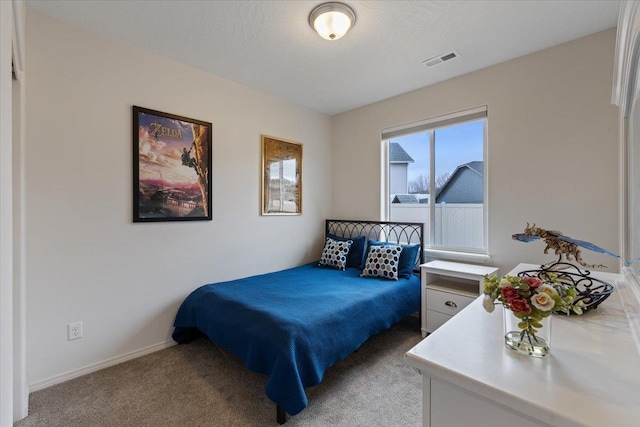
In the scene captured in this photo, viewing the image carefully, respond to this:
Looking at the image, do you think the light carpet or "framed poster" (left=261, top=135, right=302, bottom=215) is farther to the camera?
"framed poster" (left=261, top=135, right=302, bottom=215)

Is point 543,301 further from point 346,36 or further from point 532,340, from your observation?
point 346,36

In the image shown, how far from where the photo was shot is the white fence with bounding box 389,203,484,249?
2.81 m

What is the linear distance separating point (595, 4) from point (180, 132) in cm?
326

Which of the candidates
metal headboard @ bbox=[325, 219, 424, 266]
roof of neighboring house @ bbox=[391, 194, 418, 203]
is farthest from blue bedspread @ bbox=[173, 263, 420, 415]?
roof of neighboring house @ bbox=[391, 194, 418, 203]

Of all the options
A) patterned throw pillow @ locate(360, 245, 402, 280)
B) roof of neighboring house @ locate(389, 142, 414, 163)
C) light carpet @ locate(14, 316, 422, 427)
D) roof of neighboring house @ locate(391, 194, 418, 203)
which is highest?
roof of neighboring house @ locate(389, 142, 414, 163)

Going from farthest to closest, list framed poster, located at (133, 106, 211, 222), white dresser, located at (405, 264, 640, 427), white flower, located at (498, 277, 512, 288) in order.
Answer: framed poster, located at (133, 106, 211, 222), white flower, located at (498, 277, 512, 288), white dresser, located at (405, 264, 640, 427)

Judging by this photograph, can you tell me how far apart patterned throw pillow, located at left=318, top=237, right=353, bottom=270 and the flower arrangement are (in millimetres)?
2442

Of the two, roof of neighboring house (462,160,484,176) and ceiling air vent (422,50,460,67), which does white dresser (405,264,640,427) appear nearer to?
roof of neighboring house (462,160,484,176)

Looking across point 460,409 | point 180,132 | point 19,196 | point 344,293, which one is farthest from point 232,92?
point 460,409

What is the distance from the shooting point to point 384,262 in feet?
9.45

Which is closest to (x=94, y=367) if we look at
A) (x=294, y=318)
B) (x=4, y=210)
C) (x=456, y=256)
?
(x=294, y=318)

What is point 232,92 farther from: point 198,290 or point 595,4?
point 595,4

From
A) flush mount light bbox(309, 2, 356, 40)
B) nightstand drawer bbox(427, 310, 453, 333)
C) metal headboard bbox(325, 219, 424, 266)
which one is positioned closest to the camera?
flush mount light bbox(309, 2, 356, 40)

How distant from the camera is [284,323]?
5.80 ft
